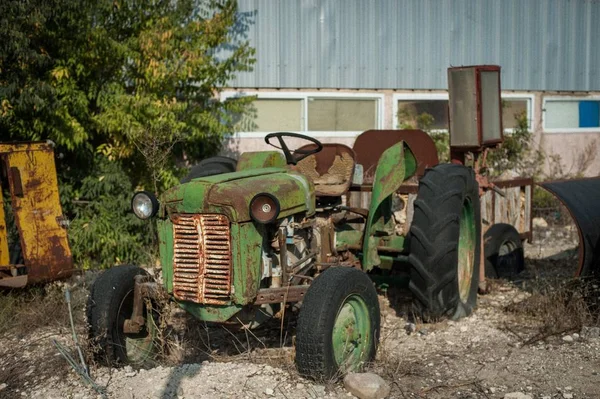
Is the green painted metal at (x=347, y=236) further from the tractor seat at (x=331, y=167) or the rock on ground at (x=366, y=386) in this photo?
the rock on ground at (x=366, y=386)

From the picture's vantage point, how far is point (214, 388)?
442 cm

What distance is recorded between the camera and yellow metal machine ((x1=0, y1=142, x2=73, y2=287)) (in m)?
6.51

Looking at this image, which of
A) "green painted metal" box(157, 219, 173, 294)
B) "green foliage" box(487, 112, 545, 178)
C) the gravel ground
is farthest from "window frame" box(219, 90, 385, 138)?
"green painted metal" box(157, 219, 173, 294)

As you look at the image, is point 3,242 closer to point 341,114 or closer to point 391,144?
point 391,144

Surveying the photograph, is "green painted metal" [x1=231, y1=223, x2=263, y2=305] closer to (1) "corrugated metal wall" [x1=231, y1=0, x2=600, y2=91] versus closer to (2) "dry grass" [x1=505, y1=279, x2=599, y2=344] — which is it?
(2) "dry grass" [x1=505, y1=279, x2=599, y2=344]

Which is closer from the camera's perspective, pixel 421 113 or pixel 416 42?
pixel 416 42

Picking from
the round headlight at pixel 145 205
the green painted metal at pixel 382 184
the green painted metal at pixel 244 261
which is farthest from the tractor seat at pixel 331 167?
the round headlight at pixel 145 205

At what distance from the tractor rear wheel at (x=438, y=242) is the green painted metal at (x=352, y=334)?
953mm

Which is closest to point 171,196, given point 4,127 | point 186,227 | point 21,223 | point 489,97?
point 186,227

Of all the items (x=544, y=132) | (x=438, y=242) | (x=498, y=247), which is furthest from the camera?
(x=544, y=132)

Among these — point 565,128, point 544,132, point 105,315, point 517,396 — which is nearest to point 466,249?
point 517,396

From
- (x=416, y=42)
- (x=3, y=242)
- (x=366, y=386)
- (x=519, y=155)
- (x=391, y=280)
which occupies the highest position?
(x=416, y=42)

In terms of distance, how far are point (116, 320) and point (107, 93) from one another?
4137mm

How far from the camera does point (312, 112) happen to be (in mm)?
11109
